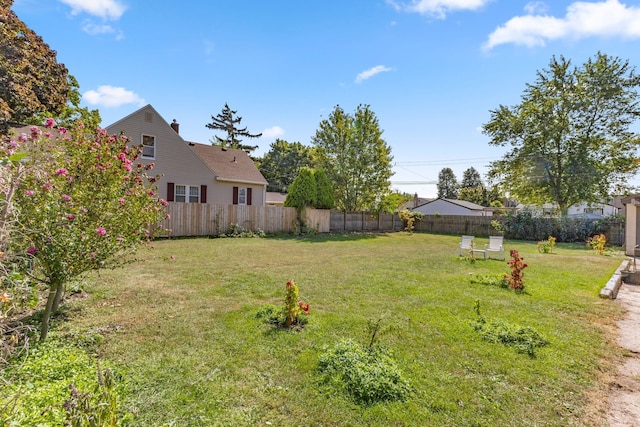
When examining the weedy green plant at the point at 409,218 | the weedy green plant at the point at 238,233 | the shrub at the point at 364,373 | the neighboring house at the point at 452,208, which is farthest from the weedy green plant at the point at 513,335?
the neighboring house at the point at 452,208

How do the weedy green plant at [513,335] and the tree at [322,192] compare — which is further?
the tree at [322,192]

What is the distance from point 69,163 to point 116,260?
124 cm

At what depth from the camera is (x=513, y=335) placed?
3.55 meters

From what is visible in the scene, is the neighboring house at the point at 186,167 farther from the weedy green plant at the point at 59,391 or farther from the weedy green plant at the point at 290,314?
the weedy green plant at the point at 59,391

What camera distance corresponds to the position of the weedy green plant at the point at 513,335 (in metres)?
3.35

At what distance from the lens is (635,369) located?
303cm

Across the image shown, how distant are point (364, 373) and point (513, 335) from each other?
2.06 m

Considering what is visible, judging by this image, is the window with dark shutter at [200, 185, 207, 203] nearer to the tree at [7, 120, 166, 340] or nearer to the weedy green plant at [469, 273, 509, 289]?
the tree at [7, 120, 166, 340]

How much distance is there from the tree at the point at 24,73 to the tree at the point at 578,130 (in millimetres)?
29087

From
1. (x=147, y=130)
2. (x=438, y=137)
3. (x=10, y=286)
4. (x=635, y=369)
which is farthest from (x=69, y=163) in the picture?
(x=438, y=137)

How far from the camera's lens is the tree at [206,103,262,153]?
1671 inches

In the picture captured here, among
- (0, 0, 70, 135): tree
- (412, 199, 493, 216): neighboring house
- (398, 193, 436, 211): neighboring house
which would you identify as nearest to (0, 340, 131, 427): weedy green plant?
(0, 0, 70, 135): tree

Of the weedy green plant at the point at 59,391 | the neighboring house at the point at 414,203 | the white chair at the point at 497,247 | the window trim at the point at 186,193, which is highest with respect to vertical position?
the neighboring house at the point at 414,203

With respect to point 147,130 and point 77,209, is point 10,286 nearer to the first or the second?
point 77,209
